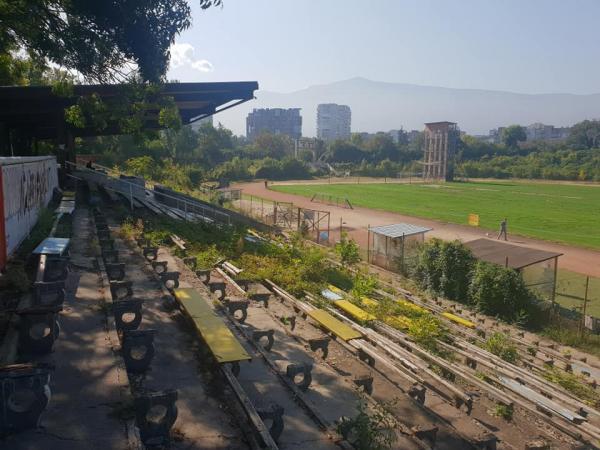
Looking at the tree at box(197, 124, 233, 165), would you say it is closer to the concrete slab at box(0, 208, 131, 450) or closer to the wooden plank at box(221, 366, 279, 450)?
the concrete slab at box(0, 208, 131, 450)

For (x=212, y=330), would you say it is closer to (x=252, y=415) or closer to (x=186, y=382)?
(x=186, y=382)

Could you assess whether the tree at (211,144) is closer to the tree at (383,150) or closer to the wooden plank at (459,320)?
the tree at (383,150)

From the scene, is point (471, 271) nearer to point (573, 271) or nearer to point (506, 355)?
point (506, 355)

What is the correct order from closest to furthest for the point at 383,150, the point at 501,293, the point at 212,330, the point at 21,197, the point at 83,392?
the point at 83,392 < the point at 212,330 < the point at 21,197 < the point at 501,293 < the point at 383,150

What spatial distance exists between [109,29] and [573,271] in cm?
2304

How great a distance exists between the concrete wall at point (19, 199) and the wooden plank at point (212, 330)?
10.9 ft

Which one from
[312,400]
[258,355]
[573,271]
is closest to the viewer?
[312,400]

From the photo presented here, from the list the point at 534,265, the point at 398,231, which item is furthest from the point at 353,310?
the point at 398,231

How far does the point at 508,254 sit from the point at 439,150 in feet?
296

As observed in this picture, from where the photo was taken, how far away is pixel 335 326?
991cm

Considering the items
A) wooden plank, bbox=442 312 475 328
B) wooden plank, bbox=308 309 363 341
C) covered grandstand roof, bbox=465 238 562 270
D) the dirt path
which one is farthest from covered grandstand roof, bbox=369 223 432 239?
wooden plank, bbox=308 309 363 341

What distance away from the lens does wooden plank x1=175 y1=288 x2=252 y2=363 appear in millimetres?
→ 6596

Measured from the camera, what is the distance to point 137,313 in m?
7.61

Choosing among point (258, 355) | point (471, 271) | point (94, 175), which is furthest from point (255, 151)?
point (258, 355)
